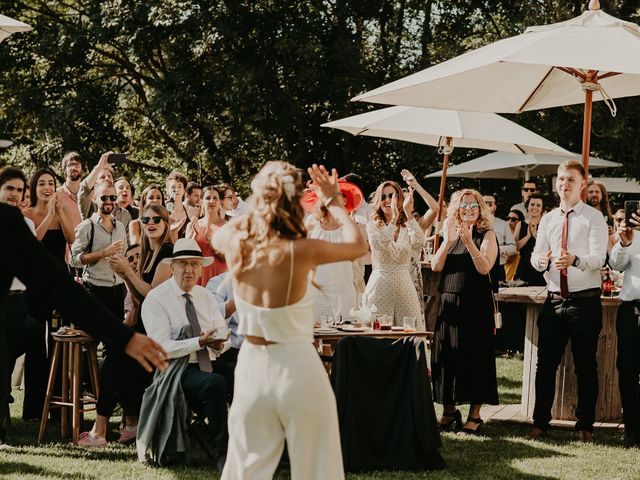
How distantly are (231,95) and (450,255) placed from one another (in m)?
10.2

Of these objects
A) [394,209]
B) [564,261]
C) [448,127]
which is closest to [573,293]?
[564,261]

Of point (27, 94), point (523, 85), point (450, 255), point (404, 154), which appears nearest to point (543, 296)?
point (450, 255)

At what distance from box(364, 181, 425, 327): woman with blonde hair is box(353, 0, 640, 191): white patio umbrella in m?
1.34

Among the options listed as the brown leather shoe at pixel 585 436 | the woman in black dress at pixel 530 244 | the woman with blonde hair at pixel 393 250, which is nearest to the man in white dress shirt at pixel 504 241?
the woman in black dress at pixel 530 244

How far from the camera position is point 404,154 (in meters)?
18.2

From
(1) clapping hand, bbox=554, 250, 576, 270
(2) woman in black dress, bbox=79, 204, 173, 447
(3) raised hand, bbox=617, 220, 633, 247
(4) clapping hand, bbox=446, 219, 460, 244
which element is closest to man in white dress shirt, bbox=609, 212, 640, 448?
(3) raised hand, bbox=617, 220, 633, 247

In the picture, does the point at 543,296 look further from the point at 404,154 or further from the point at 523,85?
the point at 404,154

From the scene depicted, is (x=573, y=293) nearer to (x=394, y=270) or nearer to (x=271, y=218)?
(x=394, y=270)

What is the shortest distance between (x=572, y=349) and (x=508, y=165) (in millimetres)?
9418

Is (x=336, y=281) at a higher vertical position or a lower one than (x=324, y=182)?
lower

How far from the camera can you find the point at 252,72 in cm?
1727

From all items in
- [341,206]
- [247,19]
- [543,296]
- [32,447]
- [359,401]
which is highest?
[247,19]

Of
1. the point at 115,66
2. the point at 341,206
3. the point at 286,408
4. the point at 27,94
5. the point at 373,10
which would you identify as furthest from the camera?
the point at 115,66

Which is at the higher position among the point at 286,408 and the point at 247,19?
the point at 247,19
